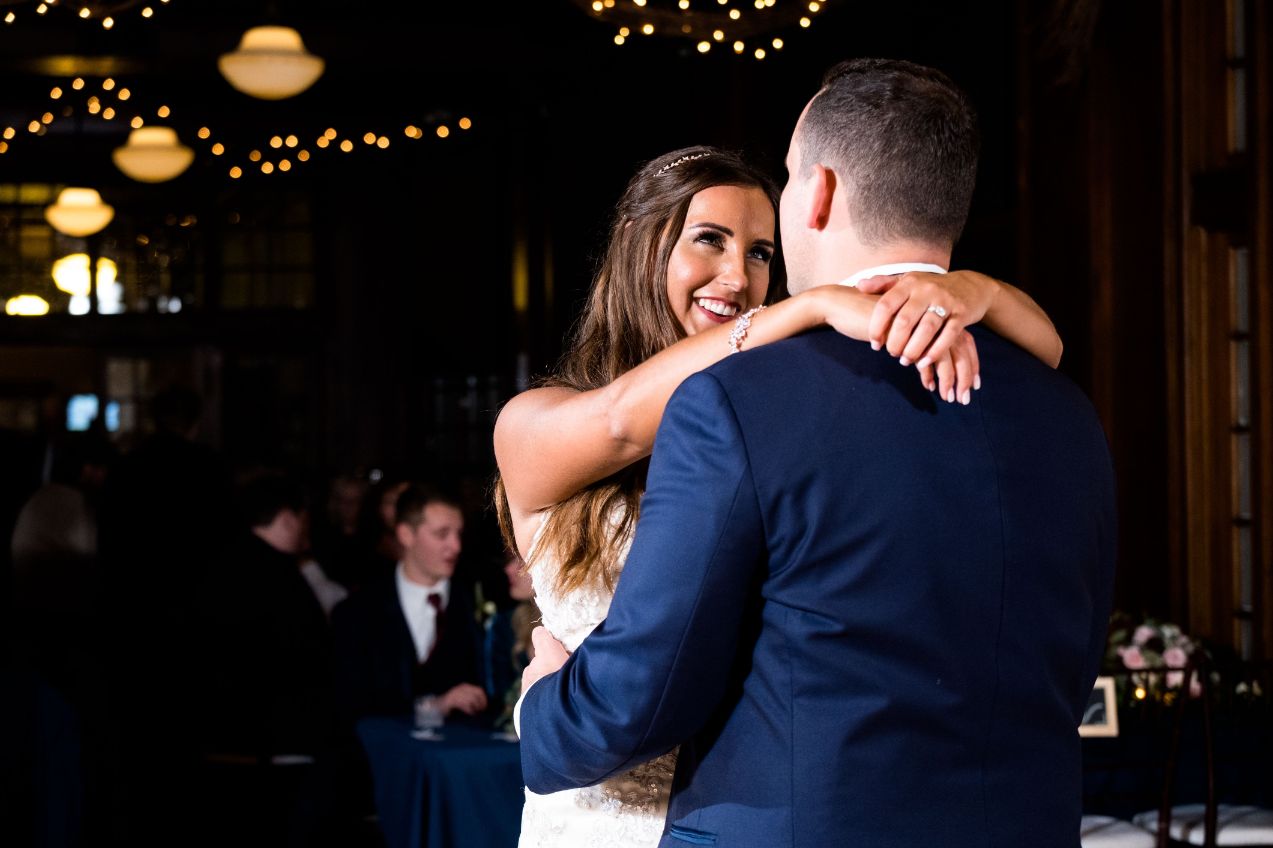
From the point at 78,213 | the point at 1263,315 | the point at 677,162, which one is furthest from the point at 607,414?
the point at 78,213

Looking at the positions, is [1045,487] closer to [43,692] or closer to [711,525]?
[711,525]

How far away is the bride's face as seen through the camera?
2.40 meters

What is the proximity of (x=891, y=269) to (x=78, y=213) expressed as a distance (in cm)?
1088

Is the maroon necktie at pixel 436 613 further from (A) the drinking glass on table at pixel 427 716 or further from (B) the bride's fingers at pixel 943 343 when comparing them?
(B) the bride's fingers at pixel 943 343

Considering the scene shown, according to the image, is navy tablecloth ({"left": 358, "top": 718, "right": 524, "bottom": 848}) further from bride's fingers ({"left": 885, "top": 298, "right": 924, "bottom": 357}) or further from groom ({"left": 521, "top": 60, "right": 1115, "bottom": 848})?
bride's fingers ({"left": 885, "top": 298, "right": 924, "bottom": 357})

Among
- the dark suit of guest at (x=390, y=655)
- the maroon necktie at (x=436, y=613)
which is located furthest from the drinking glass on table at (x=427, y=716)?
the maroon necktie at (x=436, y=613)

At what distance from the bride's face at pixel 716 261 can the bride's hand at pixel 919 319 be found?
816 millimetres

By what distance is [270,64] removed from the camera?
7.93 meters

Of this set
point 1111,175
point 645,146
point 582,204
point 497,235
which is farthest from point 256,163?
point 1111,175

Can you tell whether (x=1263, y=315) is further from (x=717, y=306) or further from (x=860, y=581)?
(x=860, y=581)

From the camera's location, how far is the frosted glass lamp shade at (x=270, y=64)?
795 centimetres

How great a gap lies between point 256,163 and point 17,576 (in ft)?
29.5

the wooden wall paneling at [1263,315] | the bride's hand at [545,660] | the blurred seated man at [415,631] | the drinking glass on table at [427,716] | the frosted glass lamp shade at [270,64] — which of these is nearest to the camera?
the bride's hand at [545,660]

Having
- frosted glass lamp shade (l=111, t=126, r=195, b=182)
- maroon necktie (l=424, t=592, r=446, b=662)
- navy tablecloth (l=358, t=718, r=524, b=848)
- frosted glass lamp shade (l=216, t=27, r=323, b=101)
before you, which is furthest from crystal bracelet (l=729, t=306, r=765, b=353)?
frosted glass lamp shade (l=111, t=126, r=195, b=182)
